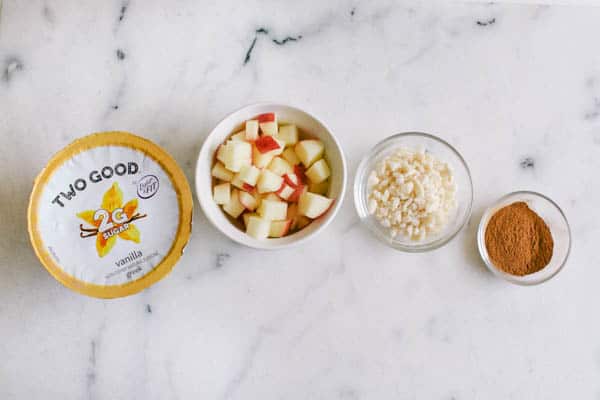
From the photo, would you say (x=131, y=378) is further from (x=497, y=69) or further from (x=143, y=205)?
(x=497, y=69)

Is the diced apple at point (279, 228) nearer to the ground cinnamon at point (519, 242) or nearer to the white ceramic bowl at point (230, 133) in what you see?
the white ceramic bowl at point (230, 133)

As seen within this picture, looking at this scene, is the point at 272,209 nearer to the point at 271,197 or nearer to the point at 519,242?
the point at 271,197

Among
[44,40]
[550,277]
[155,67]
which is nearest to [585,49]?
[550,277]

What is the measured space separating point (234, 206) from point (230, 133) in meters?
0.14

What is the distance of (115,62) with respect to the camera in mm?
1318

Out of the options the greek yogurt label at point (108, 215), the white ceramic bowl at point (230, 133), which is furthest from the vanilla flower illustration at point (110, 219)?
the white ceramic bowl at point (230, 133)

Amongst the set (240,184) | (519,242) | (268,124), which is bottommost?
(519,242)

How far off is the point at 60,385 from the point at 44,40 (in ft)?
2.26

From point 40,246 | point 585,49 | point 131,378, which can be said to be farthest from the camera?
point 585,49

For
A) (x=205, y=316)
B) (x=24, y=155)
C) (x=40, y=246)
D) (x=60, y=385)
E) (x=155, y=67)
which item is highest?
(x=155, y=67)

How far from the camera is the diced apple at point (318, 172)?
4.05ft

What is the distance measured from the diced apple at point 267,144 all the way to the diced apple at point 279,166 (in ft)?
0.09

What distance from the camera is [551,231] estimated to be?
1.32 metres

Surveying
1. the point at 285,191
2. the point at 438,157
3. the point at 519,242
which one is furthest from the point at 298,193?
the point at 519,242
